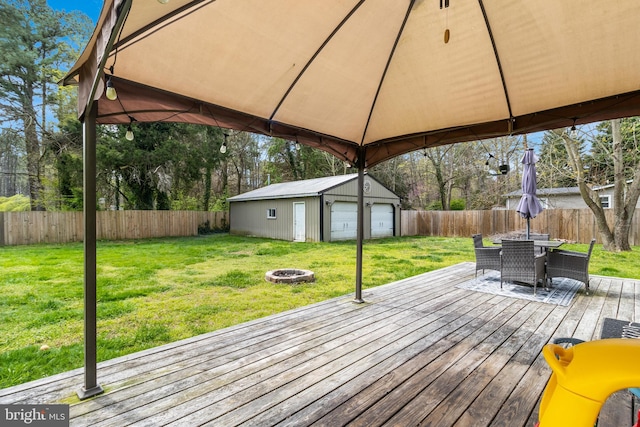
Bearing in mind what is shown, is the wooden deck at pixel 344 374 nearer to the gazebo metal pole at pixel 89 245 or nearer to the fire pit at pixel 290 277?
the gazebo metal pole at pixel 89 245

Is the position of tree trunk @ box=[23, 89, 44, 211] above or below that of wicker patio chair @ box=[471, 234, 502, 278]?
above

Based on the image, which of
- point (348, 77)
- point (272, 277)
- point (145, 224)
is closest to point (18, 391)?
point (348, 77)

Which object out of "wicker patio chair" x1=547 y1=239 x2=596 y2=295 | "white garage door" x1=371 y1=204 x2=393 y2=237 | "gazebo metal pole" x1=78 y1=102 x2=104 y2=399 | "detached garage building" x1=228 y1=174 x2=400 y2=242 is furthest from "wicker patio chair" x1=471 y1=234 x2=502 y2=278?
"white garage door" x1=371 y1=204 x2=393 y2=237

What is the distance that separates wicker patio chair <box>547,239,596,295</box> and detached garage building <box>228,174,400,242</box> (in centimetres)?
873

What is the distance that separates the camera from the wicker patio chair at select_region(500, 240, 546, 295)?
457 cm

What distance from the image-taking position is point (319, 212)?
1287cm

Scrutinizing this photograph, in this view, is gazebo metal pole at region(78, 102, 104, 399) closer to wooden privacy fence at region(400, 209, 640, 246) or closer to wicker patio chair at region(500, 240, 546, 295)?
wicker patio chair at region(500, 240, 546, 295)

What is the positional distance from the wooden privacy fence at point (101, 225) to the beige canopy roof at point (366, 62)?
1023 centimetres

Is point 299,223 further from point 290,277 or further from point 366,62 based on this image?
point 366,62

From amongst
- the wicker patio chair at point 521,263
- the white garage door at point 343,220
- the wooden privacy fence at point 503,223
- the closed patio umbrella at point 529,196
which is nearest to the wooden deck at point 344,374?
the wicker patio chair at point 521,263

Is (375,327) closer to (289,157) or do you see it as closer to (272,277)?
(272,277)

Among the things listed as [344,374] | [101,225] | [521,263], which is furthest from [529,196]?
[101,225]

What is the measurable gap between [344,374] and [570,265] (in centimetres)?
444

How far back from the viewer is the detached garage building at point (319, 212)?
43.1 ft
